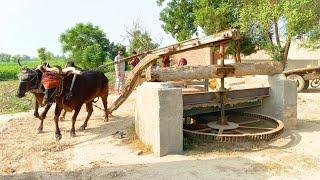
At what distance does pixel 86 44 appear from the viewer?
40.9 m

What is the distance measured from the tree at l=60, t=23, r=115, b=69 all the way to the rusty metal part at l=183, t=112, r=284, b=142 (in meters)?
28.8

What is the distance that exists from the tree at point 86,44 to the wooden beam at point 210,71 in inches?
1144

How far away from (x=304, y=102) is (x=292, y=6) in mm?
4485

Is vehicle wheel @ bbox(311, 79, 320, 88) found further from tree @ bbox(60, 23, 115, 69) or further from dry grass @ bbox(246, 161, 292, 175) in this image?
tree @ bbox(60, 23, 115, 69)

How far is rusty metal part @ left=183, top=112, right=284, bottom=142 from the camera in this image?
779cm

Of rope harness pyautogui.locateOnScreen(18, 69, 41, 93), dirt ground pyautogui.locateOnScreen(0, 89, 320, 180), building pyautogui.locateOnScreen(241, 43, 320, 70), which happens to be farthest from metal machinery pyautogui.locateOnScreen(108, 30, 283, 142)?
building pyautogui.locateOnScreen(241, 43, 320, 70)

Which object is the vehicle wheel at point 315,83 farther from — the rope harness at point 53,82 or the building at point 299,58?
the rope harness at point 53,82

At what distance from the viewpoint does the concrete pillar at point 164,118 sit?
24.0 ft

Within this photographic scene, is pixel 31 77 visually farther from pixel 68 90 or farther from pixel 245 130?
pixel 245 130

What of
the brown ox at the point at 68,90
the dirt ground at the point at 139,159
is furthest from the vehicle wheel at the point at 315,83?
the brown ox at the point at 68,90

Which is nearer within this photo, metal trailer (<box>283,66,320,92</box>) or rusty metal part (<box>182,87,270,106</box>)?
rusty metal part (<box>182,87,270,106</box>)

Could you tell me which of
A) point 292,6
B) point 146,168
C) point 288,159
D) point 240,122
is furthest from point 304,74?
point 146,168

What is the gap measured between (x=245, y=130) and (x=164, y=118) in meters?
2.74

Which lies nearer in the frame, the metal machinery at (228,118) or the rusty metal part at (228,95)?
the metal machinery at (228,118)
